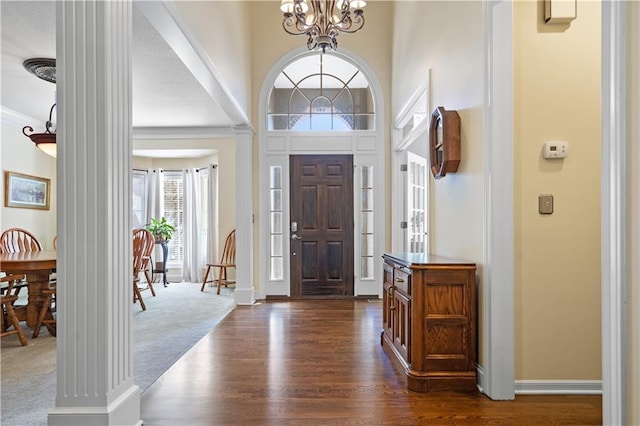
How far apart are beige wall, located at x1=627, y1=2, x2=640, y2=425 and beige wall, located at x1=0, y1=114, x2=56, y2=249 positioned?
22.3 feet

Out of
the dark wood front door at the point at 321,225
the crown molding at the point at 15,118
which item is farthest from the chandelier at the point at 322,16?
the crown molding at the point at 15,118

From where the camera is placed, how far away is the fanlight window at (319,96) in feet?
18.8

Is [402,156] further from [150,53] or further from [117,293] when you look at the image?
[117,293]

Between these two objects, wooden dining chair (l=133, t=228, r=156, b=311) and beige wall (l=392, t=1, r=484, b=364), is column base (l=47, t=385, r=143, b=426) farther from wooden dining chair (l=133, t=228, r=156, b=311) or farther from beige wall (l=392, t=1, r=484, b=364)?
wooden dining chair (l=133, t=228, r=156, b=311)

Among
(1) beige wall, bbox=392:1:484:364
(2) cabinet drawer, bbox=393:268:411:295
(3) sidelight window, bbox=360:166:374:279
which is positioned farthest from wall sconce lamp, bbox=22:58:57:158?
(3) sidelight window, bbox=360:166:374:279

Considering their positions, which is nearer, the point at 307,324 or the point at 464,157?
the point at 464,157

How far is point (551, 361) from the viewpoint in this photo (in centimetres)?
240

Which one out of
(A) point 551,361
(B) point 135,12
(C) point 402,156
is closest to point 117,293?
(B) point 135,12

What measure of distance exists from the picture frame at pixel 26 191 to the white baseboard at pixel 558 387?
21.7 ft

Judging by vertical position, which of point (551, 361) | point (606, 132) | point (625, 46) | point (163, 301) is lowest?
point (163, 301)

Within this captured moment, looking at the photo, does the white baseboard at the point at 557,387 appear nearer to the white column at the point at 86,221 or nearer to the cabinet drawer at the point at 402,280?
the cabinet drawer at the point at 402,280

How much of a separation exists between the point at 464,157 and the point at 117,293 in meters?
2.28

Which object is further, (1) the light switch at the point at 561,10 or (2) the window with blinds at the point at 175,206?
(2) the window with blinds at the point at 175,206

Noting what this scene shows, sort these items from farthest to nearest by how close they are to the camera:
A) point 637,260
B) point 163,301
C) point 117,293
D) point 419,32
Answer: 1. point 163,301
2. point 419,32
3. point 117,293
4. point 637,260
